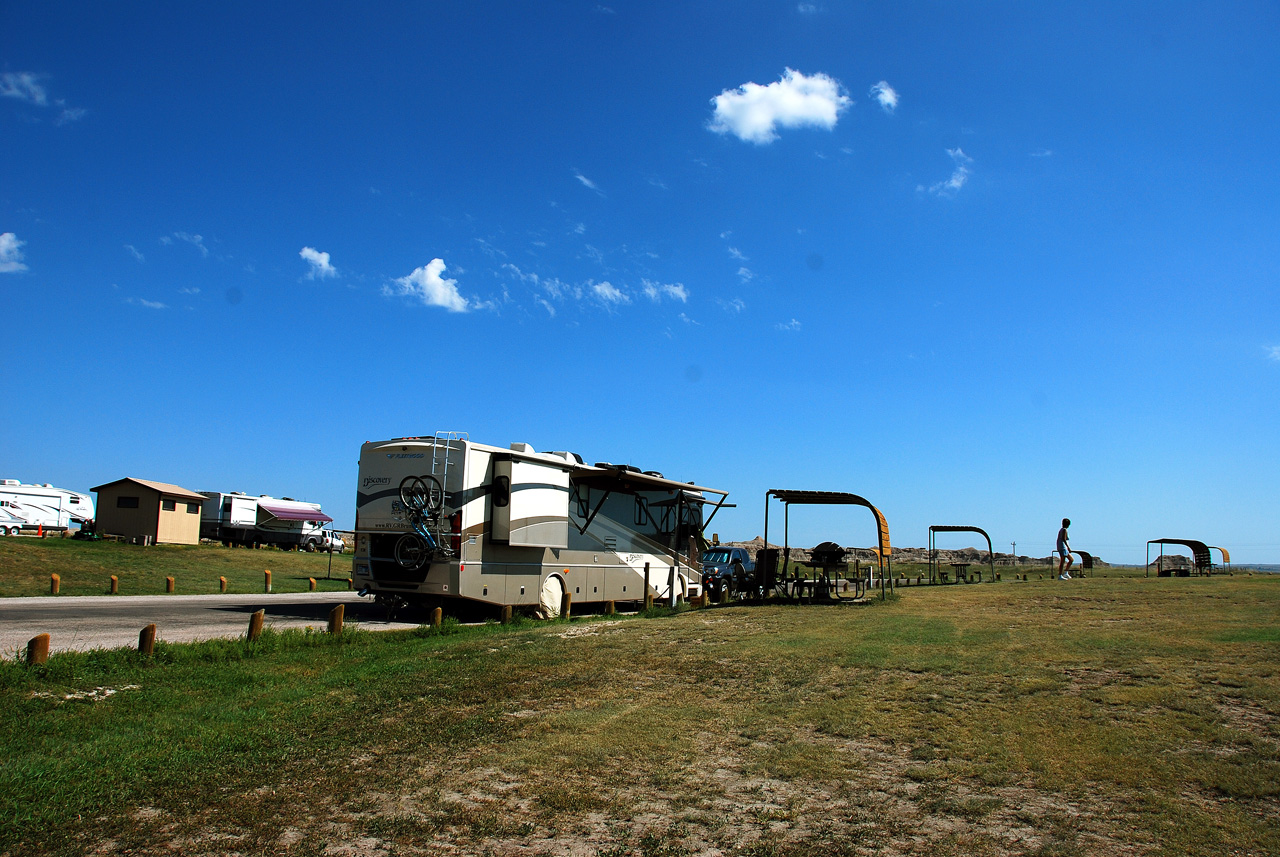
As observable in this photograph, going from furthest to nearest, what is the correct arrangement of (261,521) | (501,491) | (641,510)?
(261,521) → (641,510) → (501,491)

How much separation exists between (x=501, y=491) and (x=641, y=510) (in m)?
5.47

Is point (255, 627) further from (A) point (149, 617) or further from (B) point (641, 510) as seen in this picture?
(B) point (641, 510)

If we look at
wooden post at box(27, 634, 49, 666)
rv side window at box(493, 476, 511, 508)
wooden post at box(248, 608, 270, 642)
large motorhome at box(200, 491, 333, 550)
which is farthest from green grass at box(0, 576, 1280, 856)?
large motorhome at box(200, 491, 333, 550)

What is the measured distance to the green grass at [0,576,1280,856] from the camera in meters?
4.28

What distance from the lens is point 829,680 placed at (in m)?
7.79

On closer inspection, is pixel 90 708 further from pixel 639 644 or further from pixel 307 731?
pixel 639 644

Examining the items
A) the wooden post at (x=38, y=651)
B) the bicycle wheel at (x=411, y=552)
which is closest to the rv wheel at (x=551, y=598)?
the bicycle wheel at (x=411, y=552)

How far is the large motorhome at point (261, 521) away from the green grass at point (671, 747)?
3937 cm

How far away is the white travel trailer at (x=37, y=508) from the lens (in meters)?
40.5

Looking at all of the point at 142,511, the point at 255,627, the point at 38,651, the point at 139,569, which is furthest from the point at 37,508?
the point at 38,651

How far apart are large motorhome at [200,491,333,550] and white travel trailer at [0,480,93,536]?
21.4 feet

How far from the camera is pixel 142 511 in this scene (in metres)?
36.5

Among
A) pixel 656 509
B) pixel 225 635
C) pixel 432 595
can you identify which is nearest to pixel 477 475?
pixel 432 595

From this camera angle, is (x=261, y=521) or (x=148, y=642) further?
(x=261, y=521)
